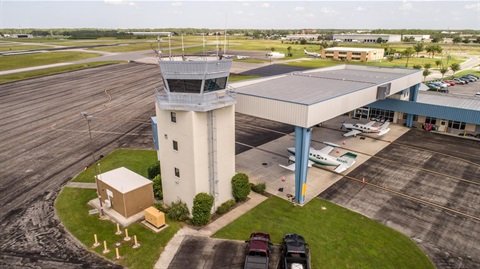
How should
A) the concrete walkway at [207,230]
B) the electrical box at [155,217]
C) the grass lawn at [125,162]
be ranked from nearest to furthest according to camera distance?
the concrete walkway at [207,230]
the electrical box at [155,217]
the grass lawn at [125,162]

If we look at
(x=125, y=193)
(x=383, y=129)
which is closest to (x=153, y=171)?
(x=125, y=193)

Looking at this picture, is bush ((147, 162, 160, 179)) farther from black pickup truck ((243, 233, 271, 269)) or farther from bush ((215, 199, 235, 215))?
black pickup truck ((243, 233, 271, 269))

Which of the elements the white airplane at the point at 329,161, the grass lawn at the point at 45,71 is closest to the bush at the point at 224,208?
the white airplane at the point at 329,161

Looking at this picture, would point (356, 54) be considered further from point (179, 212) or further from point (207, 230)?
point (207, 230)

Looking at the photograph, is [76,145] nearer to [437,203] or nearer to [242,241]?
[242,241]

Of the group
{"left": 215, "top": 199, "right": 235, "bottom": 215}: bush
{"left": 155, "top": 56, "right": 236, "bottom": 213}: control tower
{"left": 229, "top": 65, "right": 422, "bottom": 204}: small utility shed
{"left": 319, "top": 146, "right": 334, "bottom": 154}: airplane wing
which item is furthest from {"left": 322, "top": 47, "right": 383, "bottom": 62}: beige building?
{"left": 215, "top": 199, "right": 235, "bottom": 215}: bush

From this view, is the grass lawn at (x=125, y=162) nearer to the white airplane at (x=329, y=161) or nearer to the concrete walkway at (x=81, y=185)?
the concrete walkway at (x=81, y=185)
